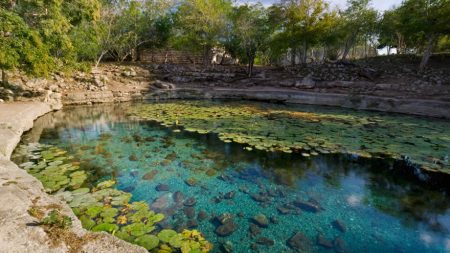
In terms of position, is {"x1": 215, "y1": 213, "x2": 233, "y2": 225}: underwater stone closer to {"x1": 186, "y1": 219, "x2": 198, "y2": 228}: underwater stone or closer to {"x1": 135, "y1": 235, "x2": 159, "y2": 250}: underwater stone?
{"x1": 186, "y1": 219, "x2": 198, "y2": 228}: underwater stone

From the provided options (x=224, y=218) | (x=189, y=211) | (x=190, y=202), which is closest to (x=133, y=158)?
(x=190, y=202)

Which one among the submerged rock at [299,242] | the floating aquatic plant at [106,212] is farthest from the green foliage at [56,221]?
the submerged rock at [299,242]

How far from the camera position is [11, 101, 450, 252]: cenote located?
3332 millimetres

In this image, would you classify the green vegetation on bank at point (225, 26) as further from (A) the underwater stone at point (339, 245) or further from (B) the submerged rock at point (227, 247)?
(A) the underwater stone at point (339, 245)

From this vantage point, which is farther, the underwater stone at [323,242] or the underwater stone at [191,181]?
the underwater stone at [191,181]

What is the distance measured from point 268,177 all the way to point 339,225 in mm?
1670

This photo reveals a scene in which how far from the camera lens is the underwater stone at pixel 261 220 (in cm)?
348

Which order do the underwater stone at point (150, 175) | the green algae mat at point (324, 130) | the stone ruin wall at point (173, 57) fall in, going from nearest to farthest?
the underwater stone at point (150, 175)
the green algae mat at point (324, 130)
the stone ruin wall at point (173, 57)

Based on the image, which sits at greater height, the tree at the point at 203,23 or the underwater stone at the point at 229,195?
the tree at the point at 203,23

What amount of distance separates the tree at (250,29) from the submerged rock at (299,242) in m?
15.8

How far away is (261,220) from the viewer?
355cm

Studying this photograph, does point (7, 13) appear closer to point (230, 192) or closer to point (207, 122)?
point (207, 122)

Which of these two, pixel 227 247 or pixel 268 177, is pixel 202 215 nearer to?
pixel 227 247

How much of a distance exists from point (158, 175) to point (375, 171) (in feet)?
14.8
